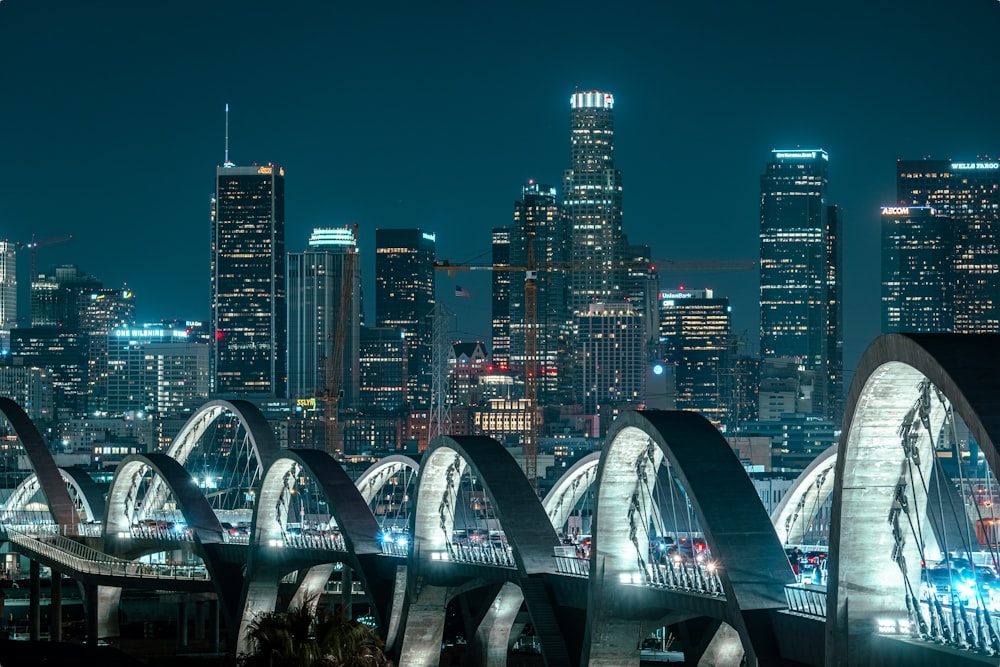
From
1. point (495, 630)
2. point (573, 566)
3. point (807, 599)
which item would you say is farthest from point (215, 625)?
point (807, 599)

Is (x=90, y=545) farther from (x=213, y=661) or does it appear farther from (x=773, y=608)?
(x=773, y=608)

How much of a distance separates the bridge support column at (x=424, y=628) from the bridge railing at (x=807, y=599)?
3374cm

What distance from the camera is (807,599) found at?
53.6m

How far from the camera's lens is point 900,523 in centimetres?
4659

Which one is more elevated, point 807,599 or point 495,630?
point 807,599

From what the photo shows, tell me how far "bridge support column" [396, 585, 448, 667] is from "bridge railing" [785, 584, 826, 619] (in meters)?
33.7

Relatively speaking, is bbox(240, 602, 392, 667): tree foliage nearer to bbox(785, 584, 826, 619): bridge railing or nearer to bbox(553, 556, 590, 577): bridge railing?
bbox(785, 584, 826, 619): bridge railing

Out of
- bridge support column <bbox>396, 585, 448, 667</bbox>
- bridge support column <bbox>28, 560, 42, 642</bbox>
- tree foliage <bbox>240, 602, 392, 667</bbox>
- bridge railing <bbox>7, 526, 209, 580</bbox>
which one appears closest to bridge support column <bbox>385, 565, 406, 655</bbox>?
bridge support column <bbox>396, 585, 448, 667</bbox>

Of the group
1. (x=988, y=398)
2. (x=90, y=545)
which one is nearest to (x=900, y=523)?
(x=988, y=398)

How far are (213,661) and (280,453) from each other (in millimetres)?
15610

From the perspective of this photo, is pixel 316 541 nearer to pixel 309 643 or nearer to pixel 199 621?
pixel 199 621

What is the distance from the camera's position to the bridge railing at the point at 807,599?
5250 cm

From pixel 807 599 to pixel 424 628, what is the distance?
3606cm

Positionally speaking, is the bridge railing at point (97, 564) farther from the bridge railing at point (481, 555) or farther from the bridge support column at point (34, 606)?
the bridge railing at point (481, 555)
